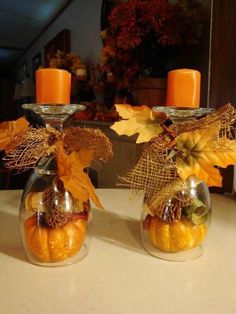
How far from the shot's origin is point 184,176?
1.25 ft

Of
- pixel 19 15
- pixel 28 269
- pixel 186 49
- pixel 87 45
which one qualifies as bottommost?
pixel 28 269

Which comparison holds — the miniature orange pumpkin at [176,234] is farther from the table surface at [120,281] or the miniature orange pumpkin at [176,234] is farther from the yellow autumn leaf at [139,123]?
the yellow autumn leaf at [139,123]

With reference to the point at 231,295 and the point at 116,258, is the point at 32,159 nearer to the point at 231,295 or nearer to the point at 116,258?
the point at 116,258

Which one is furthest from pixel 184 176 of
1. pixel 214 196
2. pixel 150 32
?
pixel 150 32

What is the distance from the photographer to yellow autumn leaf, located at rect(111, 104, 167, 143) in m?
0.40

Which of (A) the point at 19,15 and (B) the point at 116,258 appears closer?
(B) the point at 116,258

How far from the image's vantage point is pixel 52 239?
402mm

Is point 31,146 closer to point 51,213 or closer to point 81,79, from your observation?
point 51,213

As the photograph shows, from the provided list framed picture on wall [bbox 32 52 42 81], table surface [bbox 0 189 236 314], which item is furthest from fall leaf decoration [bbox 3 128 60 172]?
framed picture on wall [bbox 32 52 42 81]

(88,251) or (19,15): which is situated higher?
(19,15)

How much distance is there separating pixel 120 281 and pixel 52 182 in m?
0.15

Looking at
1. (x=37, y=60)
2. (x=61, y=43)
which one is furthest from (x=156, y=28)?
(x=37, y=60)

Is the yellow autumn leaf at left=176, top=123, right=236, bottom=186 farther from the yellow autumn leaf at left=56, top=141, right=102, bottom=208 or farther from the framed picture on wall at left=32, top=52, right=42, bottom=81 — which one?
the framed picture on wall at left=32, top=52, right=42, bottom=81

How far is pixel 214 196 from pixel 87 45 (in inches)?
70.5
